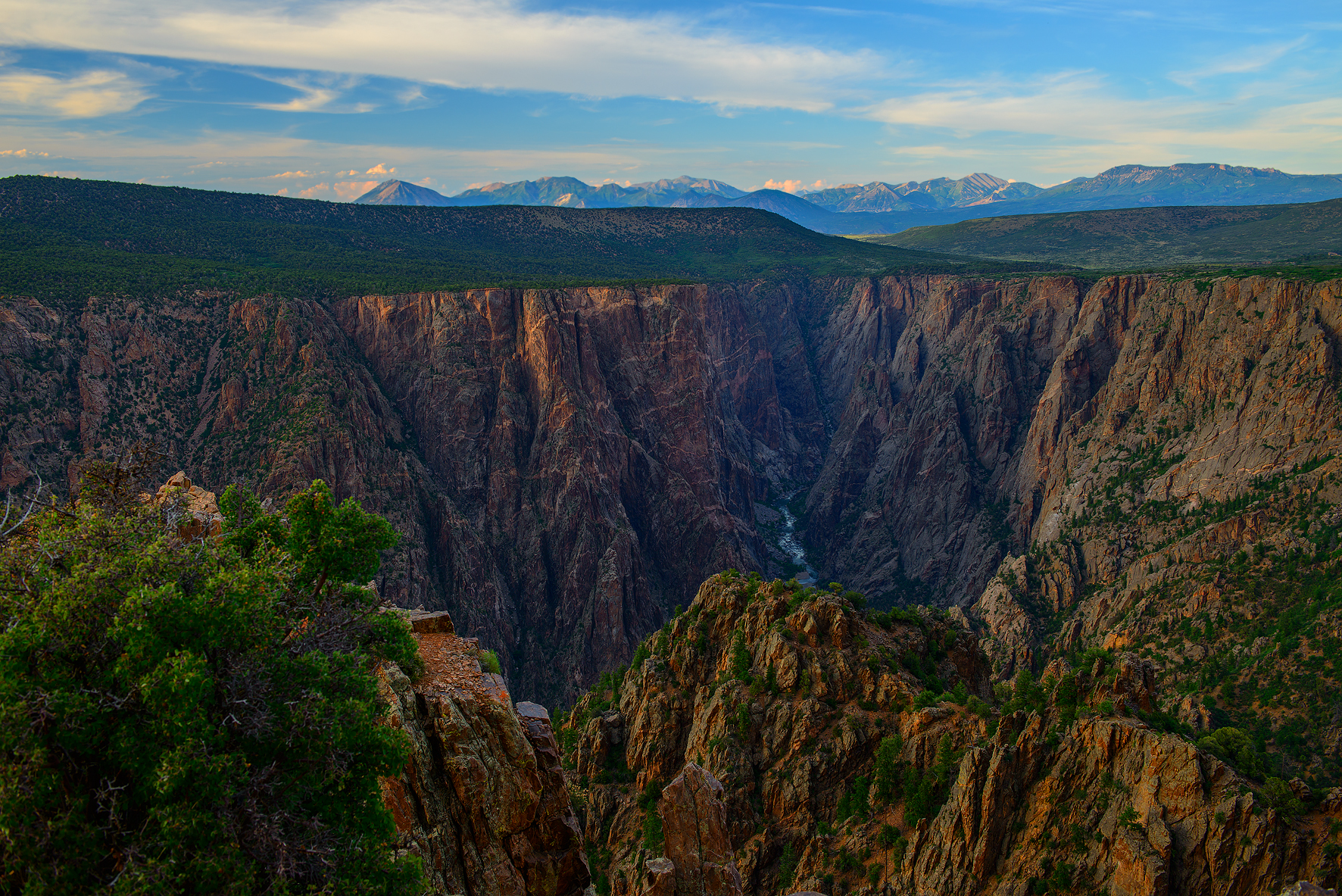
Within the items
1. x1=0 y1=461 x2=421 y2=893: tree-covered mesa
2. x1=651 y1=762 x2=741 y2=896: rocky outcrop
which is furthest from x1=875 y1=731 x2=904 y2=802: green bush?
x1=0 y1=461 x2=421 y2=893: tree-covered mesa

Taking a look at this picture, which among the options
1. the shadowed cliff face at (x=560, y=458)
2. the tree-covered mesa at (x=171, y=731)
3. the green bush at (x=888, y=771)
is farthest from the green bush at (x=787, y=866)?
the shadowed cliff face at (x=560, y=458)

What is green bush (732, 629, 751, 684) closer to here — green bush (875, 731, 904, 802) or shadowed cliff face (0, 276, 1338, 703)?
green bush (875, 731, 904, 802)

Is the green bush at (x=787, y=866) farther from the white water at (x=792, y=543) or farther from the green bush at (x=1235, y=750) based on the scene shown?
the white water at (x=792, y=543)

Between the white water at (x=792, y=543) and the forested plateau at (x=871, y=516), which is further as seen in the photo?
the white water at (x=792, y=543)

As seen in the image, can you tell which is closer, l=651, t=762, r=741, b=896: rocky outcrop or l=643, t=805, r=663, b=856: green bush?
l=651, t=762, r=741, b=896: rocky outcrop

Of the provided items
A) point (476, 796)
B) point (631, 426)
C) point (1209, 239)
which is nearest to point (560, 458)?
point (631, 426)

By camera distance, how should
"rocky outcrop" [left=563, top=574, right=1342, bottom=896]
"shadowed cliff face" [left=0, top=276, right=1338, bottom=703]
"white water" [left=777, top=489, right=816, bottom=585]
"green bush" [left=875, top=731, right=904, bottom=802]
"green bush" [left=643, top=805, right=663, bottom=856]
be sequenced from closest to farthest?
"rocky outcrop" [left=563, top=574, right=1342, bottom=896], "green bush" [left=643, top=805, right=663, bottom=856], "green bush" [left=875, top=731, right=904, bottom=802], "shadowed cliff face" [left=0, top=276, right=1338, bottom=703], "white water" [left=777, top=489, right=816, bottom=585]
